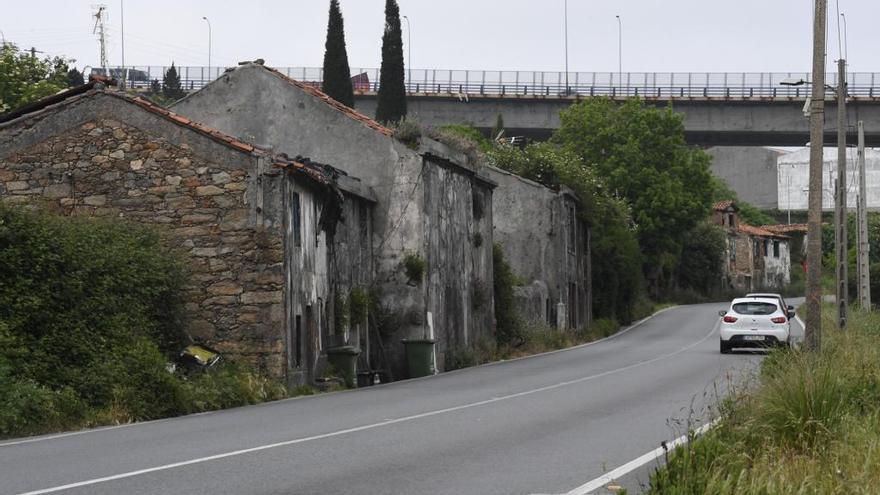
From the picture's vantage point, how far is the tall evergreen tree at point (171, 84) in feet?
285

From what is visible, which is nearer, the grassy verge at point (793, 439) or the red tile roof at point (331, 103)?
the grassy verge at point (793, 439)

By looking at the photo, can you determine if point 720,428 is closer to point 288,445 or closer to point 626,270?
point 288,445

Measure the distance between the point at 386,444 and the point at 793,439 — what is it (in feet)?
13.3

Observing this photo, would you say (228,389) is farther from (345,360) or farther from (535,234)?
(535,234)

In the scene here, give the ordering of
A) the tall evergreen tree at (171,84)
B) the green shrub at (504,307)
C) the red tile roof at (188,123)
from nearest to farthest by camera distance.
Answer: the red tile roof at (188,123), the green shrub at (504,307), the tall evergreen tree at (171,84)

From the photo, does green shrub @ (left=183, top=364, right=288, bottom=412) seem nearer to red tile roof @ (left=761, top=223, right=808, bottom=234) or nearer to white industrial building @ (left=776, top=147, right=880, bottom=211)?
white industrial building @ (left=776, top=147, right=880, bottom=211)

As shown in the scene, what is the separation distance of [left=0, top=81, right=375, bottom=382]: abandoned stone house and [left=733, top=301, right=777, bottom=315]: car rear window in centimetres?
1647

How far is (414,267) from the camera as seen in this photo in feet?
113

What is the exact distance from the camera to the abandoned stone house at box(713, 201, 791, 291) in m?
113

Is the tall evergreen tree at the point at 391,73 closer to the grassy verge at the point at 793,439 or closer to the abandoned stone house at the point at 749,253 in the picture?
the abandoned stone house at the point at 749,253

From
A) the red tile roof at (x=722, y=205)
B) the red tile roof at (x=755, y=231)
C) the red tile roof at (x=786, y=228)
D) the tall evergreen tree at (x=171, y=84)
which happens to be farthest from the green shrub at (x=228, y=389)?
the red tile roof at (x=786, y=228)

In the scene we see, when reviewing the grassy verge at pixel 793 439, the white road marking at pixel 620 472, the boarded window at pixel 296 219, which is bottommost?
the white road marking at pixel 620 472

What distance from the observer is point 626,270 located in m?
70.3

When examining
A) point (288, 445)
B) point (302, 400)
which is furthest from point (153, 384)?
point (288, 445)
